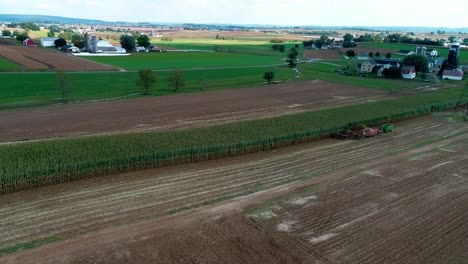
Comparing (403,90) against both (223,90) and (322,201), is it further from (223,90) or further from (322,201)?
(322,201)

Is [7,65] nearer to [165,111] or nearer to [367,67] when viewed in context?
[165,111]

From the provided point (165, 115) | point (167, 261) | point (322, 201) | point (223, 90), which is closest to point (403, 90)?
point (223, 90)

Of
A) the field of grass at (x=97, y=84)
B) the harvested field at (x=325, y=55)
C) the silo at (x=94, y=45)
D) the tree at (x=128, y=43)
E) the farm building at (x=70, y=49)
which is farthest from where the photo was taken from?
the harvested field at (x=325, y=55)

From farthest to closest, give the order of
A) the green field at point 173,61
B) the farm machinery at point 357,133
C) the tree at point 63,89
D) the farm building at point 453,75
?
the green field at point 173,61 → the farm building at point 453,75 → the tree at point 63,89 → the farm machinery at point 357,133

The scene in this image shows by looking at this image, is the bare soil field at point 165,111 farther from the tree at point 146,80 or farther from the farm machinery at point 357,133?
the farm machinery at point 357,133

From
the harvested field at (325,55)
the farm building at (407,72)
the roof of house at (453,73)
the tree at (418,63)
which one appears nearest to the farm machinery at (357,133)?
the farm building at (407,72)

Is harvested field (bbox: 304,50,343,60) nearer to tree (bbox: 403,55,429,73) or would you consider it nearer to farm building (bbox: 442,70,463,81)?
tree (bbox: 403,55,429,73)

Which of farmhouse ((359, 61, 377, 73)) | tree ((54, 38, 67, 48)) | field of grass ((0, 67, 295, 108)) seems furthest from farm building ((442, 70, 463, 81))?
tree ((54, 38, 67, 48))

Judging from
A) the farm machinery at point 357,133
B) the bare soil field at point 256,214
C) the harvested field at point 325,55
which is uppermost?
the harvested field at point 325,55
